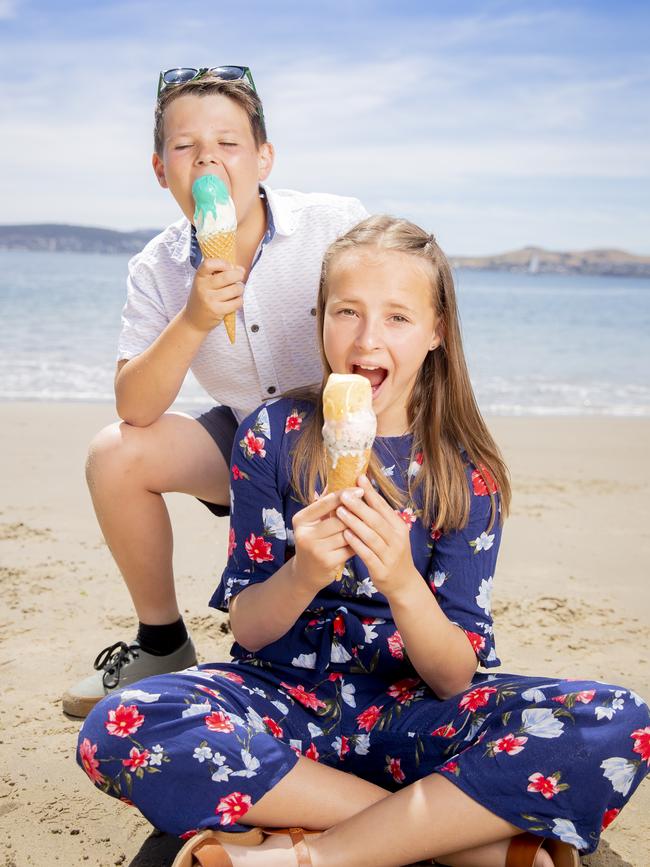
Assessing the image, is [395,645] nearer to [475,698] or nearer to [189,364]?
[475,698]

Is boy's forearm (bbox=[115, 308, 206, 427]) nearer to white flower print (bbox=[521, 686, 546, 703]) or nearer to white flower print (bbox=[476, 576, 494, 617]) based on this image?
white flower print (bbox=[476, 576, 494, 617])

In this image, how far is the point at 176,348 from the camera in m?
2.85

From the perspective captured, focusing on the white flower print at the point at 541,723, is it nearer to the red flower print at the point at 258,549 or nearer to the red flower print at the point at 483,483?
the red flower print at the point at 483,483

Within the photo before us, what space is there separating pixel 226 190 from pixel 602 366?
13.2 meters

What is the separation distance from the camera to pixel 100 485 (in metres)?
3.20

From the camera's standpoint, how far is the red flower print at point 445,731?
8.04 ft

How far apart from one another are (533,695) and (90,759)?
3.62 feet

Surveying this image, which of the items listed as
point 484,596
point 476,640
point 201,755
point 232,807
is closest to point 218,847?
point 232,807

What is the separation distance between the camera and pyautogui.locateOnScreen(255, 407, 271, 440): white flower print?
9.04 ft

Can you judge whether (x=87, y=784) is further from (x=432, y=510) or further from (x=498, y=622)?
(x=498, y=622)

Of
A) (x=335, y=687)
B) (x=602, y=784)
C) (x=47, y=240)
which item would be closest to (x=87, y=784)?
(x=335, y=687)

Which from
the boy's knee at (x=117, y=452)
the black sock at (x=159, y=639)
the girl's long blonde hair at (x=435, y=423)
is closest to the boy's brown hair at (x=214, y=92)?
the girl's long blonde hair at (x=435, y=423)

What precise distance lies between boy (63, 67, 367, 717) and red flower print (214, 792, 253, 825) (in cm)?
108

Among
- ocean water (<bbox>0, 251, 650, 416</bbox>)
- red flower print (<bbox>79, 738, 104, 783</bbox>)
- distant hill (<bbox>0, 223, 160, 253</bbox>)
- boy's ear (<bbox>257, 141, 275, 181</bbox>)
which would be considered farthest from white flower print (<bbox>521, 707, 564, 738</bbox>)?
distant hill (<bbox>0, 223, 160, 253</bbox>)
